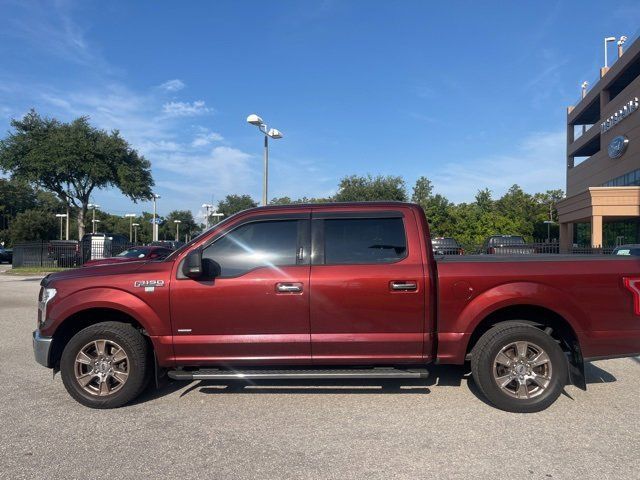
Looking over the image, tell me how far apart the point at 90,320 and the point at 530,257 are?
467 cm

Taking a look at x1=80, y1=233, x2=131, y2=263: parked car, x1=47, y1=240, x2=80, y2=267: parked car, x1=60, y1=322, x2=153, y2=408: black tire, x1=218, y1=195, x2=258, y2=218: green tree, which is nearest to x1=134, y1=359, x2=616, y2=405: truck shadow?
x1=60, y1=322, x2=153, y2=408: black tire

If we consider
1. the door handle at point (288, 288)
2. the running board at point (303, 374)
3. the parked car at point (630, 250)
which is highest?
the parked car at point (630, 250)

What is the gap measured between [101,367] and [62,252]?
83.9 ft

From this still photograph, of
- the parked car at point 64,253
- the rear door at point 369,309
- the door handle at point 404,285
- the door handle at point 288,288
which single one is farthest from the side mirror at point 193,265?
the parked car at point 64,253

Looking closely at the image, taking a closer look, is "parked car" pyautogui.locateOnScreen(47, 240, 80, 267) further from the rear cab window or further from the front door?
the rear cab window

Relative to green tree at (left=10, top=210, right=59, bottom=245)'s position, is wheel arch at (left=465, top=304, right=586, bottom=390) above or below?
below

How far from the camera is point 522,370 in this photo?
15.1 ft

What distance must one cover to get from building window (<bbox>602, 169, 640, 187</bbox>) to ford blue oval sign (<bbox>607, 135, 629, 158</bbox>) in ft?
6.02

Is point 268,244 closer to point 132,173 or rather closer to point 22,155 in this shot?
point 132,173

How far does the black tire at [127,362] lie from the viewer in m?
4.73

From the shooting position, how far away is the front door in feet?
15.1

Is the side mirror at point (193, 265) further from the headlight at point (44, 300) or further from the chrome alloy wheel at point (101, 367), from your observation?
the headlight at point (44, 300)

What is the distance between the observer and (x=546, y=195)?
68688mm

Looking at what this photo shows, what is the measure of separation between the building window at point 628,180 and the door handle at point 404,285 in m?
37.0
